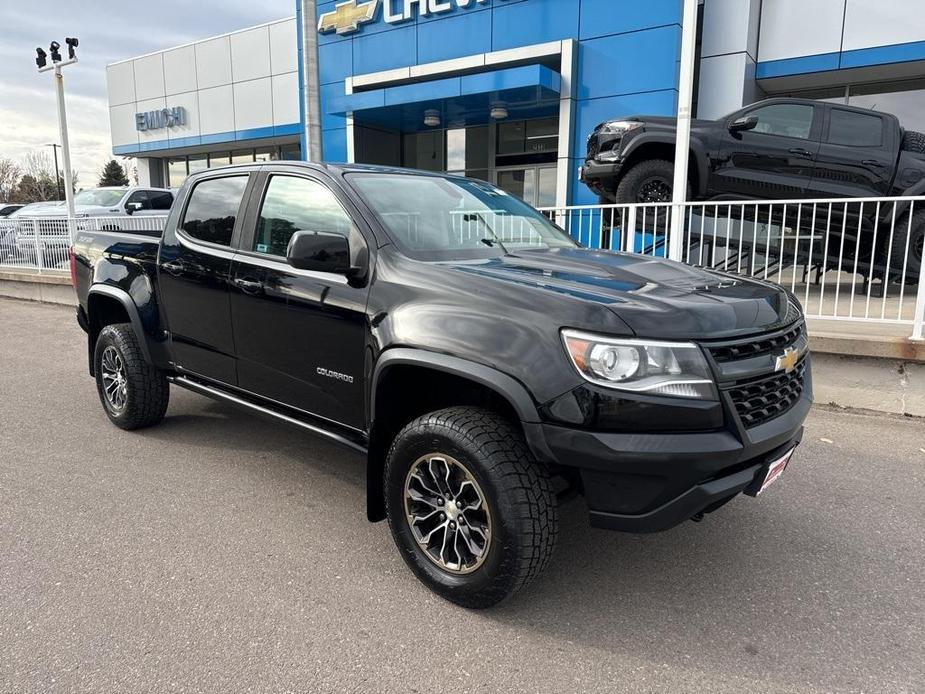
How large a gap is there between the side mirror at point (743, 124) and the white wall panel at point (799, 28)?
620 centimetres

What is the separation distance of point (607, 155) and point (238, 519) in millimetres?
6583

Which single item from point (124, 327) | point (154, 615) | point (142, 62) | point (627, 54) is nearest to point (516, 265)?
point (154, 615)

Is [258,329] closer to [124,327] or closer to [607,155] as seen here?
[124,327]

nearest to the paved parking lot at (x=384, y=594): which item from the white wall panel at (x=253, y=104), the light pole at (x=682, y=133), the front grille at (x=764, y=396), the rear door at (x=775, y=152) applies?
the front grille at (x=764, y=396)

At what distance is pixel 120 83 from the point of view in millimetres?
24656

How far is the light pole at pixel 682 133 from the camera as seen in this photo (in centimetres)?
657

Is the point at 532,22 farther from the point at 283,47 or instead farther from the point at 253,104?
the point at 253,104

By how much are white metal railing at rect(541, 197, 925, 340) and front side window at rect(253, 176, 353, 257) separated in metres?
3.48

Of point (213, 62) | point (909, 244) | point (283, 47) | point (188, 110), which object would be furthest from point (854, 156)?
point (188, 110)

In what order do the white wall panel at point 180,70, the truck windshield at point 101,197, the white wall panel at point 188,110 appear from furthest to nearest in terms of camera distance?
the white wall panel at point 188,110 → the white wall panel at point 180,70 → the truck windshield at point 101,197

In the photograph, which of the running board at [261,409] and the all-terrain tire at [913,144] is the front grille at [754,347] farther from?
the all-terrain tire at [913,144]

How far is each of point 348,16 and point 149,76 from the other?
37.8 feet

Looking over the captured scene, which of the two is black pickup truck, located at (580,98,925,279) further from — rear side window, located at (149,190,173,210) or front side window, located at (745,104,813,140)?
rear side window, located at (149,190,173,210)

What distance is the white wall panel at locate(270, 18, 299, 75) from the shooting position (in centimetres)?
1942
